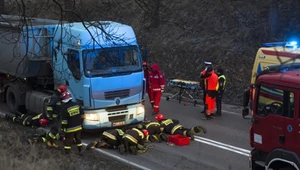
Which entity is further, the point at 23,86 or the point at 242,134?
the point at 23,86

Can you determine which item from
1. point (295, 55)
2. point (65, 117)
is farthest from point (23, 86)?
point (295, 55)

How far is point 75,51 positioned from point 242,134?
460 centimetres

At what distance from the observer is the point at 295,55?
36.6 feet

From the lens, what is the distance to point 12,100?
48.1ft

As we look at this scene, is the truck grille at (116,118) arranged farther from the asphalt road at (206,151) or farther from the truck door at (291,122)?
the truck door at (291,122)

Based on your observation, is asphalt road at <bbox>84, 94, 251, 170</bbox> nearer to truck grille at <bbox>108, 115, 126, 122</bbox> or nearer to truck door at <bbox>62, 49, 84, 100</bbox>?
truck grille at <bbox>108, 115, 126, 122</bbox>

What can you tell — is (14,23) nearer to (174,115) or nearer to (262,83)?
(174,115)

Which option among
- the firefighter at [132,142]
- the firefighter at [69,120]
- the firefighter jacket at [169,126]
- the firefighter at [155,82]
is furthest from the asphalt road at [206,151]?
the firefighter at [155,82]

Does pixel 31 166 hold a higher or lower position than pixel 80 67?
lower

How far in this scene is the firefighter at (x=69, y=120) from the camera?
1020cm

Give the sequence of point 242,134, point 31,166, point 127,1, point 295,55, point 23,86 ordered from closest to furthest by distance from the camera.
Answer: point 31,166
point 295,55
point 242,134
point 23,86
point 127,1

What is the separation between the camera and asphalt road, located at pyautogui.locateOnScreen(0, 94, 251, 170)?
9.78 metres

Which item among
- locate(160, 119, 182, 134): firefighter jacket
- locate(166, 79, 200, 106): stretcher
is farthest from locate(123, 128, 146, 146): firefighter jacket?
locate(166, 79, 200, 106): stretcher

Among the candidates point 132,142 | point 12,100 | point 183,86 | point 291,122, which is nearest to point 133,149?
point 132,142
